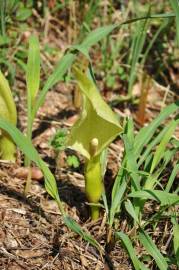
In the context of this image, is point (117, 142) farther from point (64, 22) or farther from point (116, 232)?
point (64, 22)

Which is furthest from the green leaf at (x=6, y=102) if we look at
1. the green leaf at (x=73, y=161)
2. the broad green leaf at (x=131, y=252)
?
the broad green leaf at (x=131, y=252)

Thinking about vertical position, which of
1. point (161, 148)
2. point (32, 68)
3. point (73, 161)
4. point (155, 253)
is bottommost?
point (155, 253)

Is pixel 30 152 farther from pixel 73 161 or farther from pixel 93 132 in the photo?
pixel 73 161

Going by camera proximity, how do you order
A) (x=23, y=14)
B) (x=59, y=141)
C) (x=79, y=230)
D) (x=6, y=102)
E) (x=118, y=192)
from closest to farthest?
1. (x=79, y=230)
2. (x=118, y=192)
3. (x=6, y=102)
4. (x=59, y=141)
5. (x=23, y=14)

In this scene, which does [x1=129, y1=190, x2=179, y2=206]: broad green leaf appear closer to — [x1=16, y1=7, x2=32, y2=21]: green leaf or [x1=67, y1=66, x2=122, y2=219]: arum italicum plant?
[x1=67, y1=66, x2=122, y2=219]: arum italicum plant

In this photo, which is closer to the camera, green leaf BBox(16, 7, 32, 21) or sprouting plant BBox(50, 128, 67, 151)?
sprouting plant BBox(50, 128, 67, 151)

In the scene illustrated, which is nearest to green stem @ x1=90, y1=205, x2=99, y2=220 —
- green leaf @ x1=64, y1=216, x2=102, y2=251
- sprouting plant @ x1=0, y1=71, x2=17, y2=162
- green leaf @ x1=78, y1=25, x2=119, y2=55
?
green leaf @ x1=64, y1=216, x2=102, y2=251

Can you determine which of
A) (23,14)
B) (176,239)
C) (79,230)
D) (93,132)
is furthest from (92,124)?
(23,14)

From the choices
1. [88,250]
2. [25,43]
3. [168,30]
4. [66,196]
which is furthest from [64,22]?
[88,250]
